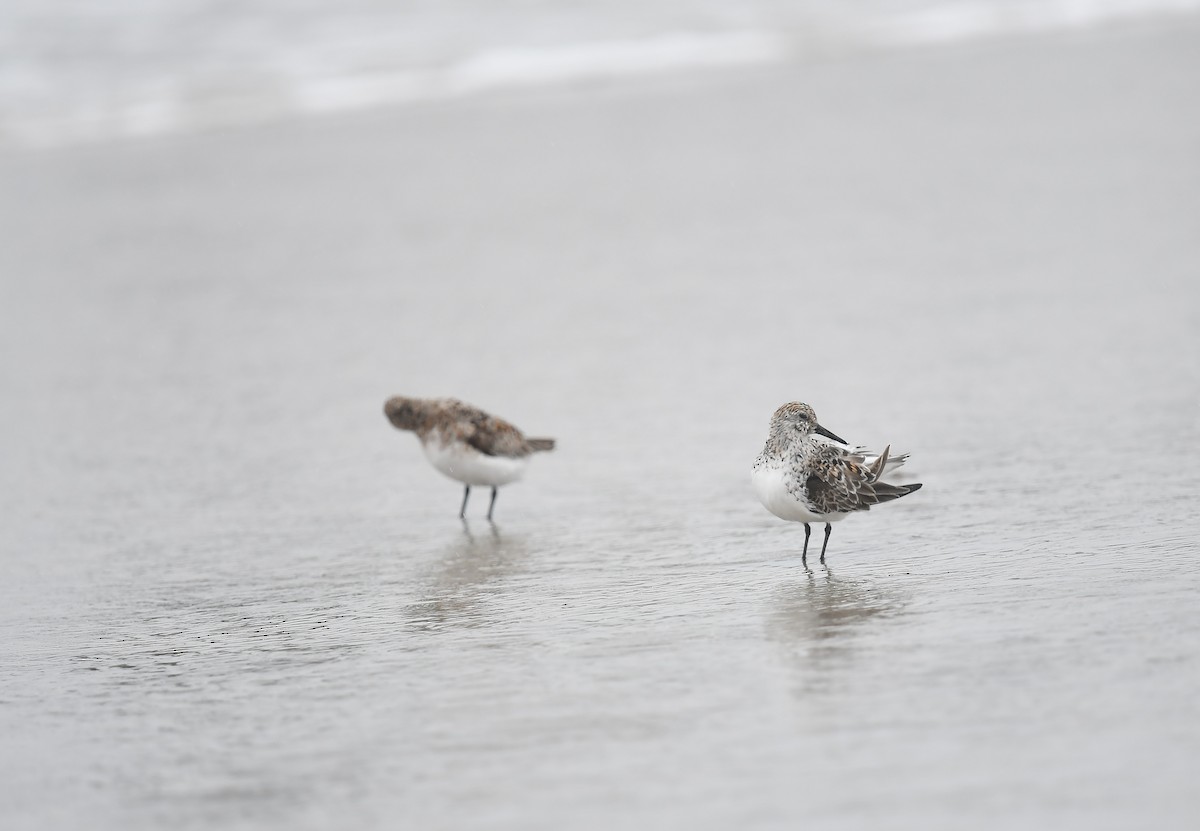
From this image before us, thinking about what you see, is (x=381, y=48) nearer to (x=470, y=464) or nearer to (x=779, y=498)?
(x=470, y=464)

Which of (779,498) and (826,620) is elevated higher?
(779,498)

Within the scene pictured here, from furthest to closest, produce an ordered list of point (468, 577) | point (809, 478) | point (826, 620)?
point (468, 577), point (809, 478), point (826, 620)

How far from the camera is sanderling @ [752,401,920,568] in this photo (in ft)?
20.6

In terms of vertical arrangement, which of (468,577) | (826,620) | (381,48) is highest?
(381,48)

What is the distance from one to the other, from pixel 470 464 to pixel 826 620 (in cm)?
261

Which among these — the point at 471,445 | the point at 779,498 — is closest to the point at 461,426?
the point at 471,445

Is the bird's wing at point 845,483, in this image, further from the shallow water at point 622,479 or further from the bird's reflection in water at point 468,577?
the bird's reflection in water at point 468,577

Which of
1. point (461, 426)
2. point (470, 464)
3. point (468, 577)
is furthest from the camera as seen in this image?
point (461, 426)

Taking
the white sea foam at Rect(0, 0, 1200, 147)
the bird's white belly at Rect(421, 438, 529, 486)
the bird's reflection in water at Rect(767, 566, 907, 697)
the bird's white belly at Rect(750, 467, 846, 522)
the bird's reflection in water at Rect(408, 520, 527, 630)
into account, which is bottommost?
the bird's reflection in water at Rect(408, 520, 527, 630)

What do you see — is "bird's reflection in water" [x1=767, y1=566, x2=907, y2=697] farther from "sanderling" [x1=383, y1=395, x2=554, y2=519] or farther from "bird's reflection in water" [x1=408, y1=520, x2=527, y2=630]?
"sanderling" [x1=383, y1=395, x2=554, y2=519]

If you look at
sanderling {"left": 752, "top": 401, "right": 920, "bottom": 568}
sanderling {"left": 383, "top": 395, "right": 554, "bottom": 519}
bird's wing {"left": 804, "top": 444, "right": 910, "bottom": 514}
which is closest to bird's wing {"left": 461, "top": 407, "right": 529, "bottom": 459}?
sanderling {"left": 383, "top": 395, "right": 554, "bottom": 519}

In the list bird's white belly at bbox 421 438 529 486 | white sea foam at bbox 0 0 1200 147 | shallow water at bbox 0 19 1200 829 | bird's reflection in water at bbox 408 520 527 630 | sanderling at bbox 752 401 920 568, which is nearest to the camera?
shallow water at bbox 0 19 1200 829

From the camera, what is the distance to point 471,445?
7.73 meters

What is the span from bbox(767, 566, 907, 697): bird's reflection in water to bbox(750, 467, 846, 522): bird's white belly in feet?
0.73
